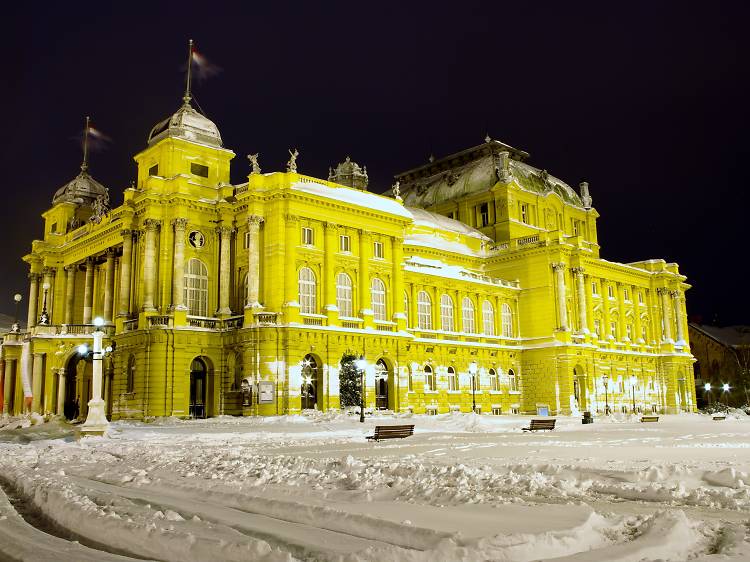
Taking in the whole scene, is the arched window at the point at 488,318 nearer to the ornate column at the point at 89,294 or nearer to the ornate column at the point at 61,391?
the ornate column at the point at 89,294

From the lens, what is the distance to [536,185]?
80.7 meters

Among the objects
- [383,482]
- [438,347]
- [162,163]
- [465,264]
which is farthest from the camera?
[465,264]

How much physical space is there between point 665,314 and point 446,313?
33.0m

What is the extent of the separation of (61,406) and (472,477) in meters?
44.7

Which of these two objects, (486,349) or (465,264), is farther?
(465,264)

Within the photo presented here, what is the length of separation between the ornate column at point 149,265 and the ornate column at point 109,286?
699 cm

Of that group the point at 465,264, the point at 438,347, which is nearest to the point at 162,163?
the point at 438,347

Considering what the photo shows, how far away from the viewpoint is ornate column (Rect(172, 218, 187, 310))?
48.2m

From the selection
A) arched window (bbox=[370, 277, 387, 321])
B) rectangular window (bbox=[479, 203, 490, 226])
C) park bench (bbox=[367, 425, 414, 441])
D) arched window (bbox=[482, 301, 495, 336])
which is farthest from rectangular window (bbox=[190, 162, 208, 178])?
rectangular window (bbox=[479, 203, 490, 226])

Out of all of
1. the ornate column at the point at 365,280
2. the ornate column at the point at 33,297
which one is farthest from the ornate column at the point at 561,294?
the ornate column at the point at 33,297

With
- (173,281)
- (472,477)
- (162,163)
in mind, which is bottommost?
(472,477)

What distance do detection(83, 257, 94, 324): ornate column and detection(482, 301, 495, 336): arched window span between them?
33477mm

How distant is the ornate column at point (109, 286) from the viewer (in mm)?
55625

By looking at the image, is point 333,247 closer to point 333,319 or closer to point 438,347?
point 333,319
